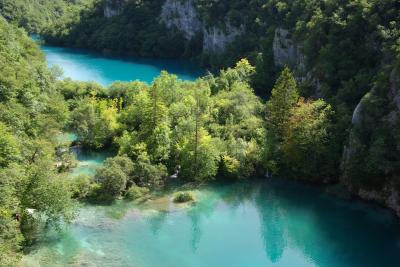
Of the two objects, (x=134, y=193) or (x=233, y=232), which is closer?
(x=233, y=232)

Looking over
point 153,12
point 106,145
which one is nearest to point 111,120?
point 106,145

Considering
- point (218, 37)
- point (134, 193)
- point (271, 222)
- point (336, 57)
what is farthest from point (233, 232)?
point (218, 37)

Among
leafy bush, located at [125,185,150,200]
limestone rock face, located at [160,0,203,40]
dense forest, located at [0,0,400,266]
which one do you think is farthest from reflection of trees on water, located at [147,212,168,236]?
limestone rock face, located at [160,0,203,40]

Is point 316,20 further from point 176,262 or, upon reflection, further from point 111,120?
point 176,262

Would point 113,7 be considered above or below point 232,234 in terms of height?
above

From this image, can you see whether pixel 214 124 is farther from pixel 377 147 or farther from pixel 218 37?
pixel 218 37
